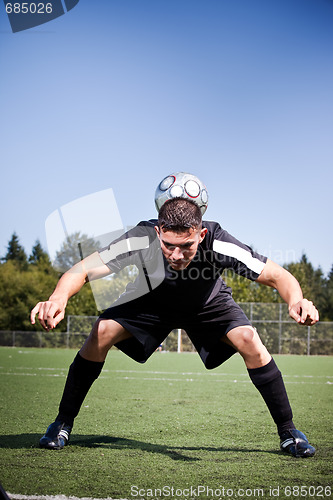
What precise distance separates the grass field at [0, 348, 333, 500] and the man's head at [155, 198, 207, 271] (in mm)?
1364

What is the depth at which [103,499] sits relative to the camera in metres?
2.67

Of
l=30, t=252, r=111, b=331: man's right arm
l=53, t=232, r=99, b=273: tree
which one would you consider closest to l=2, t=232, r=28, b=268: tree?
l=53, t=232, r=99, b=273: tree

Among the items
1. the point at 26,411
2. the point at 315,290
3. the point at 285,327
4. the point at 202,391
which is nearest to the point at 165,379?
the point at 202,391

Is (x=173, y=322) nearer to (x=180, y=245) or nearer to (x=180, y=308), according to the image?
(x=180, y=308)

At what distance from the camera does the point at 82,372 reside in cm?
414

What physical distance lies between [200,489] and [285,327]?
92.9 feet

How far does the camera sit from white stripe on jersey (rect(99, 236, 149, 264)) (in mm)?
3762

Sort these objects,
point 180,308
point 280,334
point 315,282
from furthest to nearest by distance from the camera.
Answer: point 315,282, point 280,334, point 180,308

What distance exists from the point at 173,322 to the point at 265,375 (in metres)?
0.81

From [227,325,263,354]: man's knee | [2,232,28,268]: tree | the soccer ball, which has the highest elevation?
[2,232,28,268]: tree

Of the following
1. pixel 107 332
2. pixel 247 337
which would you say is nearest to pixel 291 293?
pixel 247 337

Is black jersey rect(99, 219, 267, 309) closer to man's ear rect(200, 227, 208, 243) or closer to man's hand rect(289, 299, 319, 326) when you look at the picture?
man's ear rect(200, 227, 208, 243)

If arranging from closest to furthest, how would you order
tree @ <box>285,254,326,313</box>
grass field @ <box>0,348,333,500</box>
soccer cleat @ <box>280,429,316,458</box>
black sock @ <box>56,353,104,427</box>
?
grass field @ <box>0,348,333,500</box> → soccer cleat @ <box>280,429,316,458</box> → black sock @ <box>56,353,104,427</box> → tree @ <box>285,254,326,313</box>

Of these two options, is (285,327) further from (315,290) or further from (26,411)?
(315,290)
